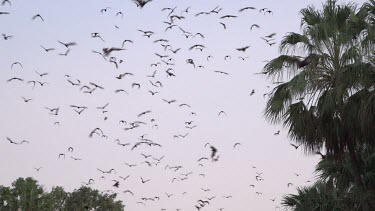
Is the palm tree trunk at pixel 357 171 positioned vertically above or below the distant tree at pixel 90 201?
below

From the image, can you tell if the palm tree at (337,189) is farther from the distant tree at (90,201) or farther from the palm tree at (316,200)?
the distant tree at (90,201)

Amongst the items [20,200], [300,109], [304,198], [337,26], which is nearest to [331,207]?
[304,198]

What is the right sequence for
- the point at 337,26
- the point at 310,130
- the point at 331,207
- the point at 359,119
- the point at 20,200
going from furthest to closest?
the point at 20,200 → the point at 331,207 → the point at 337,26 → the point at 310,130 → the point at 359,119

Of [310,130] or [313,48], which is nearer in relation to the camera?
[310,130]

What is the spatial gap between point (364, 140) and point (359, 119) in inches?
40.1

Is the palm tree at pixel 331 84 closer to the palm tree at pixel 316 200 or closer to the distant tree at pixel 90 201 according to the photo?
the palm tree at pixel 316 200

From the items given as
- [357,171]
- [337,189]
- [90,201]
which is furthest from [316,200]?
[90,201]

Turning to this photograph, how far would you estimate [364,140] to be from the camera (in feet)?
59.0

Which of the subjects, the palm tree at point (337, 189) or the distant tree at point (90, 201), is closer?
the palm tree at point (337, 189)

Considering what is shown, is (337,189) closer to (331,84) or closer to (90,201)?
(331,84)

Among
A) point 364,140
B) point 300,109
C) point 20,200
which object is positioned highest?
point 20,200

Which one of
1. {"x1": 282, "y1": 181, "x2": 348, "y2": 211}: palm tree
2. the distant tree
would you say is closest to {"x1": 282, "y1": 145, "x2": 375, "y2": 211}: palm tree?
{"x1": 282, "y1": 181, "x2": 348, "y2": 211}: palm tree

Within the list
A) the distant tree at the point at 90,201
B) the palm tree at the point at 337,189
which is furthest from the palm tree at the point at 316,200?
the distant tree at the point at 90,201

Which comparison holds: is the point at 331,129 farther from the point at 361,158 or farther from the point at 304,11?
the point at 304,11
